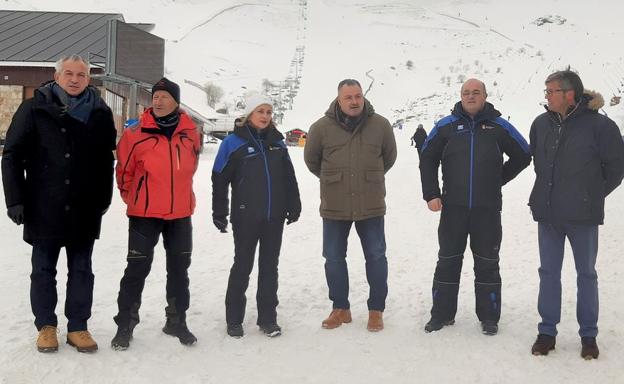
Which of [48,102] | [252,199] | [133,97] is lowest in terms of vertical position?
[252,199]

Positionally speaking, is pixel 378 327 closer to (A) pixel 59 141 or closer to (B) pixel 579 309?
(B) pixel 579 309

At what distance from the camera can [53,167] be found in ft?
11.7

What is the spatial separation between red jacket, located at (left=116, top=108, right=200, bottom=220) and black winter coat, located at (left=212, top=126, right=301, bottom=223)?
1.09 feet

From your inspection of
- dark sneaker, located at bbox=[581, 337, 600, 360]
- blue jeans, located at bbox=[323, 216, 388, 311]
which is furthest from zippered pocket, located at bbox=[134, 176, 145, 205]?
dark sneaker, located at bbox=[581, 337, 600, 360]

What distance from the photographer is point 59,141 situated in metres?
3.57

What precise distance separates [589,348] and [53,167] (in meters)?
3.70

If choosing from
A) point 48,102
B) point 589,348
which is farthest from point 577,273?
point 48,102

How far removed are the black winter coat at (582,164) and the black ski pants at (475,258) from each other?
471mm

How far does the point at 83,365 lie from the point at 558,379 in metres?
2.91

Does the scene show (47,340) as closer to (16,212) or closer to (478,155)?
(16,212)

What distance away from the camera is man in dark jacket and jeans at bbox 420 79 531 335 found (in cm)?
422

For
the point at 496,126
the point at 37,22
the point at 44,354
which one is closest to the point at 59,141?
the point at 44,354

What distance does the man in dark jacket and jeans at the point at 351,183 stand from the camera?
14.1 ft

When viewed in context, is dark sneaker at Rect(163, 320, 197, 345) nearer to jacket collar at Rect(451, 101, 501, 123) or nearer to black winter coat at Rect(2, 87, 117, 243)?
black winter coat at Rect(2, 87, 117, 243)
